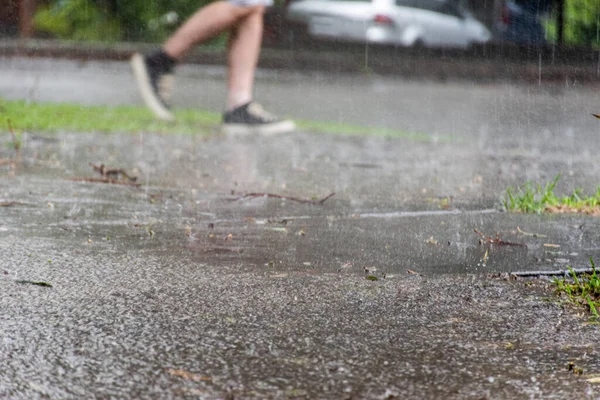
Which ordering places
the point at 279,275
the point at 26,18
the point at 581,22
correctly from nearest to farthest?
the point at 279,275
the point at 26,18
the point at 581,22

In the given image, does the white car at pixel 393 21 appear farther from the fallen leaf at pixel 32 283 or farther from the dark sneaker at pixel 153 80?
the fallen leaf at pixel 32 283

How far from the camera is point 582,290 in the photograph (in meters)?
3.13

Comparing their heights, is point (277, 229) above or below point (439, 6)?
above

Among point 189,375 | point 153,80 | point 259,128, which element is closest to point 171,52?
point 153,80

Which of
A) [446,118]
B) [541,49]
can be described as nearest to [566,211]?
[446,118]

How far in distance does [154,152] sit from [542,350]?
407cm

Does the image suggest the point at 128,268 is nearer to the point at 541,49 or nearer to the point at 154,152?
the point at 154,152

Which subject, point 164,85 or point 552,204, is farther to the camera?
point 164,85

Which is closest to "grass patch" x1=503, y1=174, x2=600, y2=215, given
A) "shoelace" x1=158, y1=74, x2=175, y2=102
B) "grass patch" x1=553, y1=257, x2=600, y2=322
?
"grass patch" x1=553, y1=257, x2=600, y2=322

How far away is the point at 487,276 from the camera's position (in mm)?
3352

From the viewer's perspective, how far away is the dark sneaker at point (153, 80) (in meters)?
7.66

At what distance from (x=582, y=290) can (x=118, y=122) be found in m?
5.19

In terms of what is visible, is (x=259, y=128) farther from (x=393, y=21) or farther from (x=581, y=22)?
(x=581, y=22)

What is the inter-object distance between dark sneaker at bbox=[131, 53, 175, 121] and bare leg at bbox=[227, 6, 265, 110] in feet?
1.77
